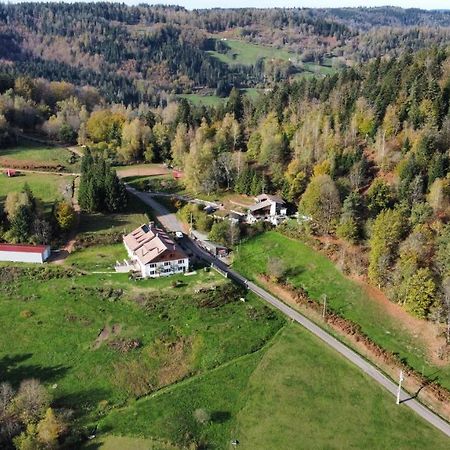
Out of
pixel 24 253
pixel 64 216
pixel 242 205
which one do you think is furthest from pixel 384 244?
pixel 24 253

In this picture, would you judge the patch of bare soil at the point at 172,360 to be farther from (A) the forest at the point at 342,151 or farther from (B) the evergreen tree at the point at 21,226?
(B) the evergreen tree at the point at 21,226

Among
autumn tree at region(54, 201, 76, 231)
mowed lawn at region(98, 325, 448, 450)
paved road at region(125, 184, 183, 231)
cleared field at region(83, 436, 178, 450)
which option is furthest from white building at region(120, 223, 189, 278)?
cleared field at region(83, 436, 178, 450)

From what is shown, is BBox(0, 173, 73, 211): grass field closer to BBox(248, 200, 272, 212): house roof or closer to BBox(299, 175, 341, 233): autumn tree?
BBox(248, 200, 272, 212): house roof

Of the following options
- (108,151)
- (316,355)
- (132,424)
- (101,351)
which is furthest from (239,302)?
(108,151)

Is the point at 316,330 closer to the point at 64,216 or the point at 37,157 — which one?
the point at 64,216

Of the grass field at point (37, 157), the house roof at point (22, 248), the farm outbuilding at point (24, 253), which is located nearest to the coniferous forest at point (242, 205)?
the grass field at point (37, 157)

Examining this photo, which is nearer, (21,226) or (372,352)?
(372,352)

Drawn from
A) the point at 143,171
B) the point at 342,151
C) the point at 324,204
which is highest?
the point at 342,151

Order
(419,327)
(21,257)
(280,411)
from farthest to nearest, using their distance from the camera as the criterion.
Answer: (21,257), (419,327), (280,411)
